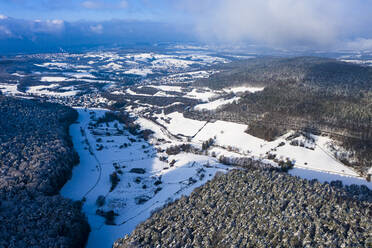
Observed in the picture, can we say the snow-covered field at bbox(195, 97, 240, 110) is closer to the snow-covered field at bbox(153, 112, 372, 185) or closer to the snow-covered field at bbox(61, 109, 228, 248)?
the snow-covered field at bbox(153, 112, 372, 185)

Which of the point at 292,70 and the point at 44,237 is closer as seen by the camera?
the point at 44,237

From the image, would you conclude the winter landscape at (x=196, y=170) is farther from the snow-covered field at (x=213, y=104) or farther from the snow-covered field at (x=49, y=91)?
the snow-covered field at (x=49, y=91)

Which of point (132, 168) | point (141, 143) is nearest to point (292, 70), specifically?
point (141, 143)

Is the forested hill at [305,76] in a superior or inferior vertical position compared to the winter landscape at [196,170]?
superior

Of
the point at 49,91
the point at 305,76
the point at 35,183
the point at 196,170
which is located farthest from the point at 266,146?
the point at 49,91

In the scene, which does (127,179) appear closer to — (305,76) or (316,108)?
(316,108)

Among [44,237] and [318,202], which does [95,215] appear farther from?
[318,202]

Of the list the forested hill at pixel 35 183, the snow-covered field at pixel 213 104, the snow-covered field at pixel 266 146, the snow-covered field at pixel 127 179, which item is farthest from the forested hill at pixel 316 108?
the forested hill at pixel 35 183

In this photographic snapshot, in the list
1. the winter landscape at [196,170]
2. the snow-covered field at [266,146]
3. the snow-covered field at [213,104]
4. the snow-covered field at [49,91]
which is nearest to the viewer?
the winter landscape at [196,170]

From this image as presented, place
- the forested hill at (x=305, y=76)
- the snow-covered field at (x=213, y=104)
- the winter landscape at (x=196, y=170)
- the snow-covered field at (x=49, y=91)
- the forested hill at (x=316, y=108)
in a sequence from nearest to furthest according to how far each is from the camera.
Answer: the winter landscape at (x=196, y=170) → the forested hill at (x=316, y=108) → the snow-covered field at (x=213, y=104) → the forested hill at (x=305, y=76) → the snow-covered field at (x=49, y=91)

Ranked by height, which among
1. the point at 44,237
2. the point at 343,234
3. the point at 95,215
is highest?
the point at 343,234
